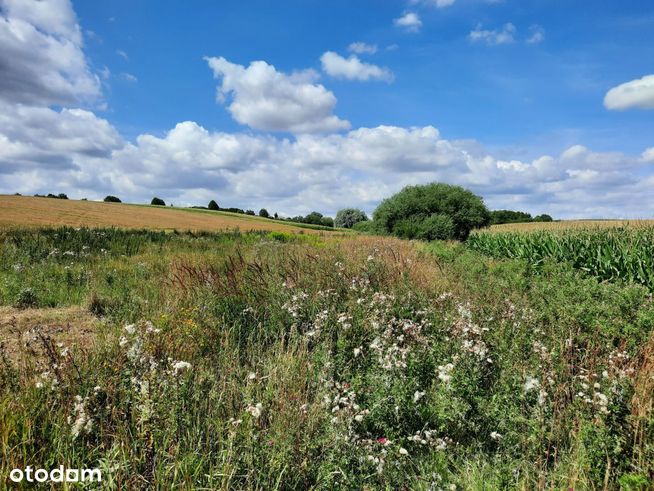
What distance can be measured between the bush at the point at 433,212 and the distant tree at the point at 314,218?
39789 mm

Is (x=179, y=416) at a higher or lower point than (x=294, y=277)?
lower

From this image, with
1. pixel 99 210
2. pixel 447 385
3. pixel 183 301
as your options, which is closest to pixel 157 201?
pixel 99 210

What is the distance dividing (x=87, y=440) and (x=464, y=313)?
4.68 m

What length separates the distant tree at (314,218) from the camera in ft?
242

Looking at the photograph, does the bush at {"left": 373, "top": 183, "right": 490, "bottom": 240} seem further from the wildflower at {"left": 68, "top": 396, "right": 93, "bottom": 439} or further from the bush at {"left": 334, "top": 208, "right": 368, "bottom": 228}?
the bush at {"left": 334, "top": 208, "right": 368, "bottom": 228}

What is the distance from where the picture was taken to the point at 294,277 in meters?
7.94

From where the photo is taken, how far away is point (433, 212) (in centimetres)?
3203

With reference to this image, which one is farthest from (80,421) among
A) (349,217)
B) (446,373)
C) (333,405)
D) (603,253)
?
(349,217)

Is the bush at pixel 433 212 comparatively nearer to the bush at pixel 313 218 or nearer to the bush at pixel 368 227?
the bush at pixel 368 227

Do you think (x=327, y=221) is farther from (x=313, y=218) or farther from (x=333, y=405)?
(x=333, y=405)

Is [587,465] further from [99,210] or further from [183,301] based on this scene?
[99,210]

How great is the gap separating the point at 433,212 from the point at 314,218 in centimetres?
4459

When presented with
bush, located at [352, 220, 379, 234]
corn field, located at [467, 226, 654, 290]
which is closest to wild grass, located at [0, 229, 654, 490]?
corn field, located at [467, 226, 654, 290]

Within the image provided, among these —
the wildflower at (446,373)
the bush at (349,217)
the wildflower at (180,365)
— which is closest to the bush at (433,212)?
the wildflower at (446,373)
